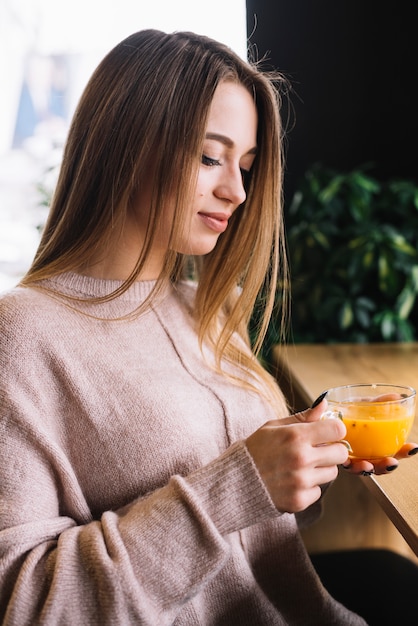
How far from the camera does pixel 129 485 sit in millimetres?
1142

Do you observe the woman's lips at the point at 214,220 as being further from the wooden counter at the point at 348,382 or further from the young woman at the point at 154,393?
the wooden counter at the point at 348,382

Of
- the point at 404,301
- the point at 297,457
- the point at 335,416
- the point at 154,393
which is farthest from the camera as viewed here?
the point at 404,301

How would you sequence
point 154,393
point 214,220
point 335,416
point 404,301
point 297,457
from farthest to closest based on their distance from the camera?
point 404,301, point 214,220, point 154,393, point 335,416, point 297,457

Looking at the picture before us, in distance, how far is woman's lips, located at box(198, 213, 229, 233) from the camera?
1.30m

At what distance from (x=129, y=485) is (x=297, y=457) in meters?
0.30

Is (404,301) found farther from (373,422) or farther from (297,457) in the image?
(297,457)

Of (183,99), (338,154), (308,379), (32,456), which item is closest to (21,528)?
(32,456)

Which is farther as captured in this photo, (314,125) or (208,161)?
(314,125)

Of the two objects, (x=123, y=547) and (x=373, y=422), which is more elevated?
(x=373, y=422)

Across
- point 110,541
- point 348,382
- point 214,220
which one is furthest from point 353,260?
point 110,541

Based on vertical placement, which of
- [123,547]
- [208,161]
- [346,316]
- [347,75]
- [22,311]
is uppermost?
[347,75]

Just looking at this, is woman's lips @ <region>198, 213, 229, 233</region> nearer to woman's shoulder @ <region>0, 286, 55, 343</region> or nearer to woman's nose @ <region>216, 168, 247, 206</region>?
woman's nose @ <region>216, 168, 247, 206</region>

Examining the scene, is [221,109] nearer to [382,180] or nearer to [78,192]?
[78,192]

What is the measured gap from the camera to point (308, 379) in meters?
2.15
